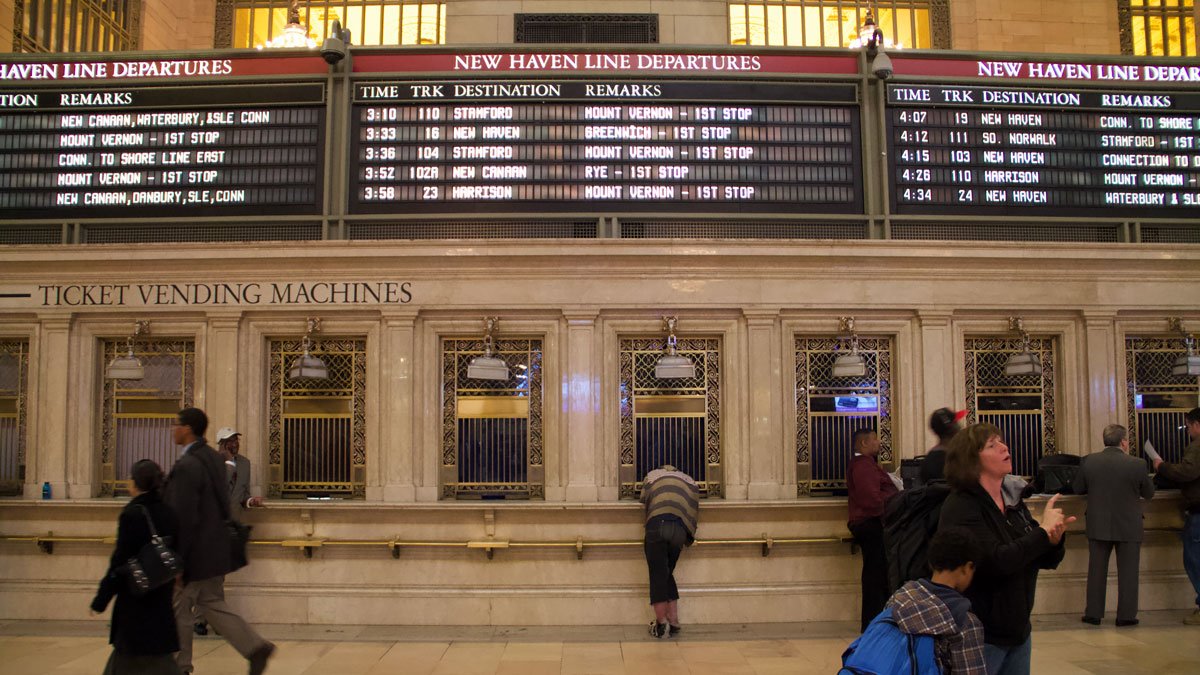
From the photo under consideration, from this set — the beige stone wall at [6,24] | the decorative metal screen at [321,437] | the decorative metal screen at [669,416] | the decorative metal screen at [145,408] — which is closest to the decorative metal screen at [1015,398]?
the decorative metal screen at [669,416]

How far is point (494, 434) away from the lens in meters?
8.47

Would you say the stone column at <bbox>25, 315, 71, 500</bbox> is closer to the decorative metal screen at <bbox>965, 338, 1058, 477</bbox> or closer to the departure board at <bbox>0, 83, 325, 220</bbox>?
the departure board at <bbox>0, 83, 325, 220</bbox>

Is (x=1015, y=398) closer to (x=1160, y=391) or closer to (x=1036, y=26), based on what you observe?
(x=1160, y=391)

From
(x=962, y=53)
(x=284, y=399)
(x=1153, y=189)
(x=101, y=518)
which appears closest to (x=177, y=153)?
(x=284, y=399)

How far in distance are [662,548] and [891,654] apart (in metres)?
4.59

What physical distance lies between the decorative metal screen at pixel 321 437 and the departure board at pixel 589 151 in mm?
1747

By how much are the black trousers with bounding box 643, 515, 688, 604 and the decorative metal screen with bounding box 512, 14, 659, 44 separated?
6278mm

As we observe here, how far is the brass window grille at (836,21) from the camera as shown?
11883mm

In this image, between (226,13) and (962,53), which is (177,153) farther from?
(962,53)

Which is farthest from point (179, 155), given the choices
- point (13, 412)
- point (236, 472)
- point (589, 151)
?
point (589, 151)

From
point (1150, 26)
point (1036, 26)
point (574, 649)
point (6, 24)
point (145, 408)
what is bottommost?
point (574, 649)

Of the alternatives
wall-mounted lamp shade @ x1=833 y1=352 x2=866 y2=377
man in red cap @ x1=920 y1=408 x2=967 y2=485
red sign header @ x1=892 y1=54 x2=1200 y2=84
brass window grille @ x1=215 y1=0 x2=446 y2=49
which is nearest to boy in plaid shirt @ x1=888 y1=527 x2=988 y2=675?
man in red cap @ x1=920 y1=408 x2=967 y2=485

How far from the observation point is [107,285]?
850 cm

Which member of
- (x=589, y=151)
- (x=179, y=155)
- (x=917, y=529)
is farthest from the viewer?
(x=179, y=155)
